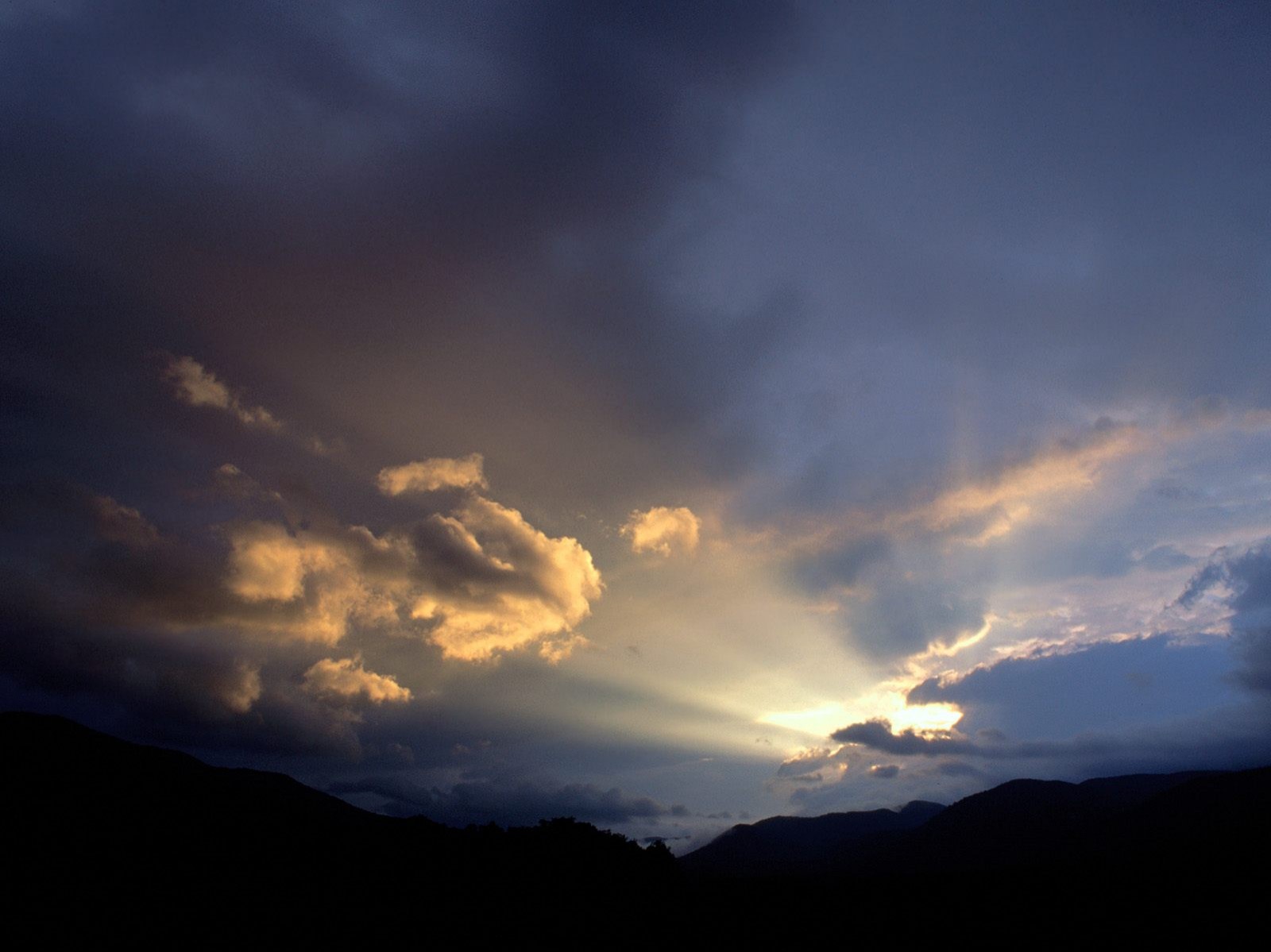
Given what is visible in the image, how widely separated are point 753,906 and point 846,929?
2074 cm

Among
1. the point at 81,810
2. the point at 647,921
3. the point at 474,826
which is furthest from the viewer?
the point at 474,826

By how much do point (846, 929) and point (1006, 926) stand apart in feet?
90.1

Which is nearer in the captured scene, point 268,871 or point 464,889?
point 464,889

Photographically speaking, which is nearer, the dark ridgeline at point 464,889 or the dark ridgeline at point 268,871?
the dark ridgeline at point 268,871

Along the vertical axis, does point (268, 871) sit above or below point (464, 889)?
above

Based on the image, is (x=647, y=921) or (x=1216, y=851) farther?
(x=1216, y=851)

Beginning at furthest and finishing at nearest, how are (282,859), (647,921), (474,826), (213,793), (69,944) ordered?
(213,793) < (474,826) < (282,859) < (647,921) < (69,944)

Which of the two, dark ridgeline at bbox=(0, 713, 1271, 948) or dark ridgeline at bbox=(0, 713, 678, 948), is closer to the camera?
dark ridgeline at bbox=(0, 713, 678, 948)

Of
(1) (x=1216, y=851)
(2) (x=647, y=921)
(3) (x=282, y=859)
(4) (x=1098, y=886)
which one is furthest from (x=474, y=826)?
(1) (x=1216, y=851)

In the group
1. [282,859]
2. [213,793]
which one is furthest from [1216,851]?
[213,793]

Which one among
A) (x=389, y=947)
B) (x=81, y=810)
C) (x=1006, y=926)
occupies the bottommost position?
(x=1006, y=926)

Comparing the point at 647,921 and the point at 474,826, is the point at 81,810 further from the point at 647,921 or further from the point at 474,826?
the point at 647,921

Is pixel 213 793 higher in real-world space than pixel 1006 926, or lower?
higher

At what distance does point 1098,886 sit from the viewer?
143m
